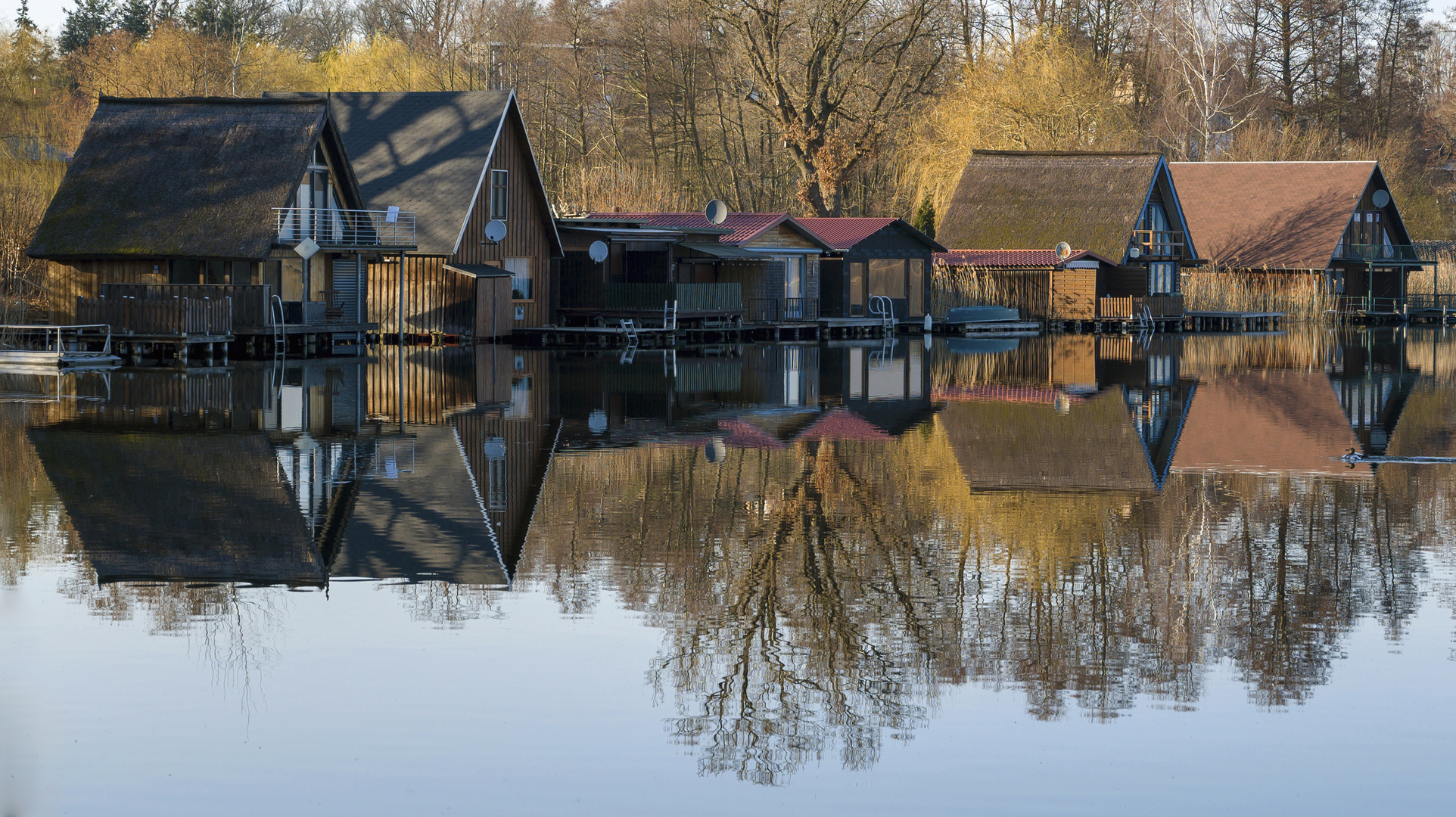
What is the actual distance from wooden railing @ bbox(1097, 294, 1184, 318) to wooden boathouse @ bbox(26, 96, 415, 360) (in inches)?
1160

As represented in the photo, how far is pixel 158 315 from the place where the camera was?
37219 mm

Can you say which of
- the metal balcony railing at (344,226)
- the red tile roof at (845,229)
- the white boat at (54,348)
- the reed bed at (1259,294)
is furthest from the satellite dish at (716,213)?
the reed bed at (1259,294)

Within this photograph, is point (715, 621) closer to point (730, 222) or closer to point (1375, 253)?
point (730, 222)

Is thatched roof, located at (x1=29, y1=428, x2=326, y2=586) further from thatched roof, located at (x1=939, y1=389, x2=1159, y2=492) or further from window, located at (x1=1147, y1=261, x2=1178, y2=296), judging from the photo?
window, located at (x1=1147, y1=261, x2=1178, y2=296)

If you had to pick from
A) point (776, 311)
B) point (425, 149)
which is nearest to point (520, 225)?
point (425, 149)

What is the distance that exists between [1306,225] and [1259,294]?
187 inches

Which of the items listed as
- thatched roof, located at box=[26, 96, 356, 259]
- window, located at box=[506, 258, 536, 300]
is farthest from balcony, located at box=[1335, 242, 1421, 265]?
thatched roof, located at box=[26, 96, 356, 259]

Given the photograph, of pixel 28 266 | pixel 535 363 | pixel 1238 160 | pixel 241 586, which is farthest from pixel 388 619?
pixel 1238 160

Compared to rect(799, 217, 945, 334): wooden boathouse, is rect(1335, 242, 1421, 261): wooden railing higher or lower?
higher

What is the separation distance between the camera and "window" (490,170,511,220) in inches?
1875

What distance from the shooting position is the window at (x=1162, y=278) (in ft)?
228

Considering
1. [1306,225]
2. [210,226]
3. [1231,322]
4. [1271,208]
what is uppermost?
[1271,208]

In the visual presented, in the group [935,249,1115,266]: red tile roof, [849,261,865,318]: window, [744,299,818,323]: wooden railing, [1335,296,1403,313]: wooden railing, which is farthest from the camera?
[1335,296,1403,313]: wooden railing

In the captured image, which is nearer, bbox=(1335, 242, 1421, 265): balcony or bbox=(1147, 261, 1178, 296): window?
bbox=(1147, 261, 1178, 296): window
